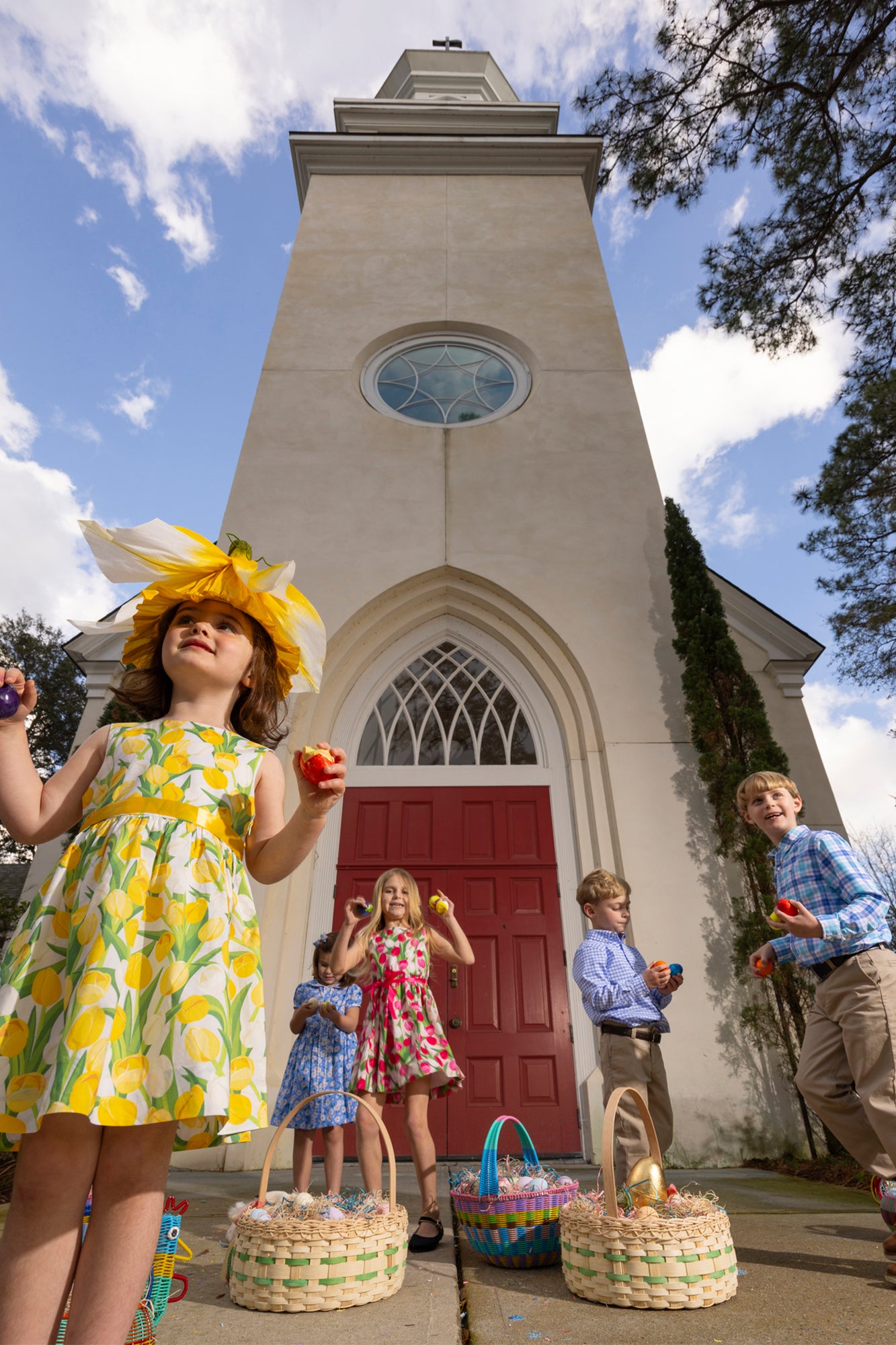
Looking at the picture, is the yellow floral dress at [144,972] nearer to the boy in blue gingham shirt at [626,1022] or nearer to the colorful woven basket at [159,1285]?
the colorful woven basket at [159,1285]

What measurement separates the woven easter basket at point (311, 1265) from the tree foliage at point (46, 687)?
1869cm

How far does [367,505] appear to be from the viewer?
7281 mm

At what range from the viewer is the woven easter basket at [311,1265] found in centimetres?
203

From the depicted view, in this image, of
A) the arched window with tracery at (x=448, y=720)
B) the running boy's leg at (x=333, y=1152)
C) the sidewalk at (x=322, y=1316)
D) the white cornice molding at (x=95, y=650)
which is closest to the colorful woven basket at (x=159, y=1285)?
the sidewalk at (x=322, y=1316)

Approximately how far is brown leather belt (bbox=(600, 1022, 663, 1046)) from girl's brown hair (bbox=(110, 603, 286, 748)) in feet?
7.06

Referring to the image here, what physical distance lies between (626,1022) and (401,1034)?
94cm

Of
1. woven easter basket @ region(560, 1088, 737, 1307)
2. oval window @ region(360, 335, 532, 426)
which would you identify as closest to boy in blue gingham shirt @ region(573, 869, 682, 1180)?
woven easter basket @ region(560, 1088, 737, 1307)

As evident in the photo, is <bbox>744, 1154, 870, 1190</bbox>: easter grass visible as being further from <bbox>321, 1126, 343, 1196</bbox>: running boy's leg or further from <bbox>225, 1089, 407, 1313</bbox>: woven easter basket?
<bbox>225, 1089, 407, 1313</bbox>: woven easter basket

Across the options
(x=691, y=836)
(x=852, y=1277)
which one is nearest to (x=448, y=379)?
(x=691, y=836)

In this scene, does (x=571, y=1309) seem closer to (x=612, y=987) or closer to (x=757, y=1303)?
(x=757, y=1303)

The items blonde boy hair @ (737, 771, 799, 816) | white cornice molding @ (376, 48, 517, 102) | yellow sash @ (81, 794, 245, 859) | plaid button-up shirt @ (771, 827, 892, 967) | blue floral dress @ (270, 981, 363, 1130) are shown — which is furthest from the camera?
white cornice molding @ (376, 48, 517, 102)

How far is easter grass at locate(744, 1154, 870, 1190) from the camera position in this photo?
4219 millimetres

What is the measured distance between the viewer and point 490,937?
574 centimetres

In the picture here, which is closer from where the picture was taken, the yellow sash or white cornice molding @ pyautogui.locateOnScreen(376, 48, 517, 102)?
the yellow sash
